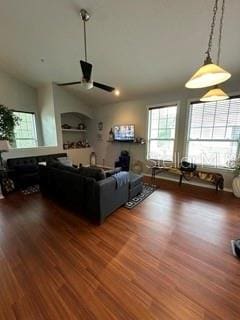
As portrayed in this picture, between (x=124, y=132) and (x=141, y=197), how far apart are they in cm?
290

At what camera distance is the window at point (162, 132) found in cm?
486

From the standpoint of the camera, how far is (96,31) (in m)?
2.91

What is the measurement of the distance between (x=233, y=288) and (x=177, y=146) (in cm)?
373

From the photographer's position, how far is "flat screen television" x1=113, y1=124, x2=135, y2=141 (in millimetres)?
5598

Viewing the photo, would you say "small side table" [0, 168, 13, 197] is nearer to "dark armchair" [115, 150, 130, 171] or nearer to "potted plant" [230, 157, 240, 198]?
"dark armchair" [115, 150, 130, 171]

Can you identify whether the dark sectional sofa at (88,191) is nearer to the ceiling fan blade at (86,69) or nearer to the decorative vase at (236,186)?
the ceiling fan blade at (86,69)

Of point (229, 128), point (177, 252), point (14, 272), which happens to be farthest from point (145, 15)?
point (14, 272)

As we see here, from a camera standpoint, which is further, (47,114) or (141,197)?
(47,114)

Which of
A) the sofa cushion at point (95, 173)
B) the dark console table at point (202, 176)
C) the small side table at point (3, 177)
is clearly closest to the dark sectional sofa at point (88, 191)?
the sofa cushion at point (95, 173)

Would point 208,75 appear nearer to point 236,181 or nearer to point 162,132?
point 236,181

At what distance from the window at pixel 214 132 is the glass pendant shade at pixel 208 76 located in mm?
2948

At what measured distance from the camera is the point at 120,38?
2996 millimetres

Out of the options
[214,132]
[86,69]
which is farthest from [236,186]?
[86,69]

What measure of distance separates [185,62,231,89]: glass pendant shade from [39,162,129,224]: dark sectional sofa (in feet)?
5.95
